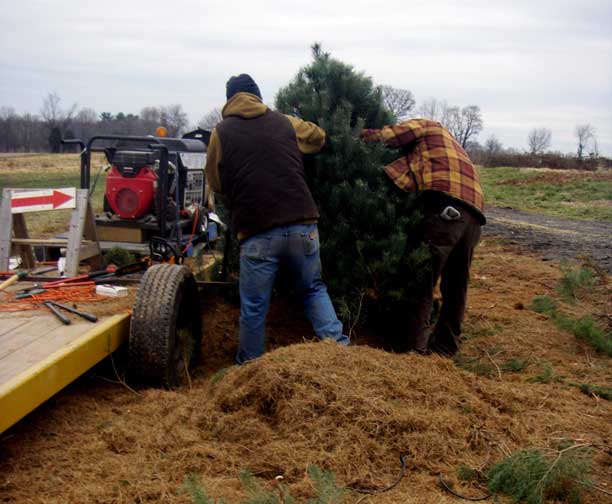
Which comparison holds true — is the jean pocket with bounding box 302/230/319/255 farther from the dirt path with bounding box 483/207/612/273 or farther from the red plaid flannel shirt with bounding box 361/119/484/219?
the dirt path with bounding box 483/207/612/273

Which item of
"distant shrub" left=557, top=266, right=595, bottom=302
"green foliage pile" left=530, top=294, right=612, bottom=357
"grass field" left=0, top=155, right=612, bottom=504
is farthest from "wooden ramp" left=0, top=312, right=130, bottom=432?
"distant shrub" left=557, top=266, right=595, bottom=302

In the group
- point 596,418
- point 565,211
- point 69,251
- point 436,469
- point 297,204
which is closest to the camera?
point 436,469

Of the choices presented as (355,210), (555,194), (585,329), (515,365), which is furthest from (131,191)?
(555,194)

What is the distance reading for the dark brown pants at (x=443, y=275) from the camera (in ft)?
16.6

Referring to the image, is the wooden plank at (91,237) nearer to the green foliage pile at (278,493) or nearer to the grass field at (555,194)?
the green foliage pile at (278,493)

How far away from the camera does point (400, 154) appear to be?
532cm

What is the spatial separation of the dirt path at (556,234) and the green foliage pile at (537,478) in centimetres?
682

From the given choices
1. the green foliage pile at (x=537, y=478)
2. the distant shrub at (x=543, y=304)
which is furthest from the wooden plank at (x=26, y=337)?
the distant shrub at (x=543, y=304)

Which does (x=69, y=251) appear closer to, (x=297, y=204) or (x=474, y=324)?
(x=297, y=204)

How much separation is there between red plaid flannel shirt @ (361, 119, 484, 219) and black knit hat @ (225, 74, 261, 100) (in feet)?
3.23

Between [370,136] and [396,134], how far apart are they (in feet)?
0.69

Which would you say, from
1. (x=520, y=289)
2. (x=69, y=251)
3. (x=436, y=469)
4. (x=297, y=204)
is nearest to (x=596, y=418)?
(x=436, y=469)

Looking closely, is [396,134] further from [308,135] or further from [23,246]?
[23,246]

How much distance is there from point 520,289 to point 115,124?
66.9 meters
